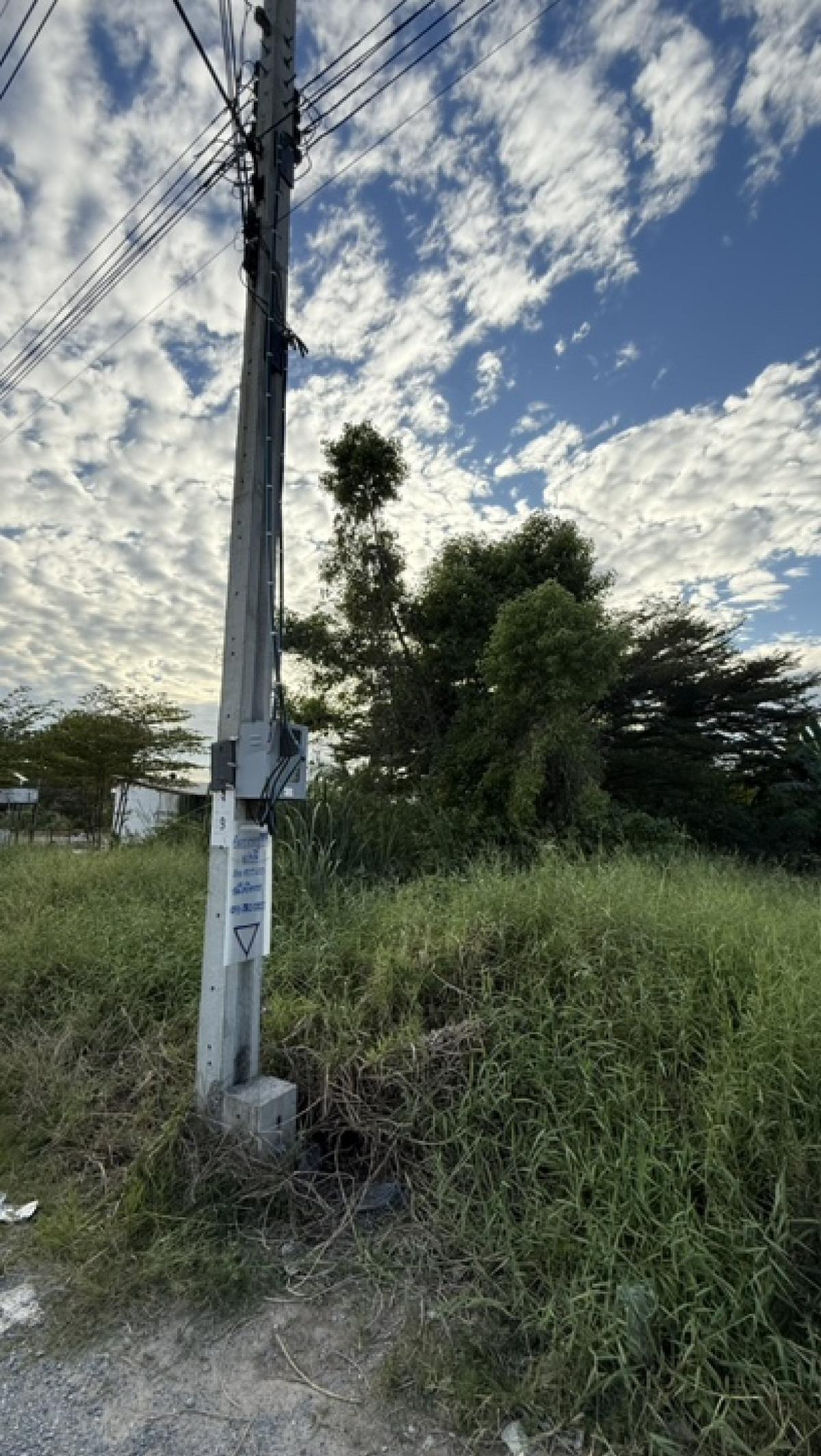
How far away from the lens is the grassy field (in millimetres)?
1423

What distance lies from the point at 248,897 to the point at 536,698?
3.95 metres

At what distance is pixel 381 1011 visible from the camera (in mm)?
2490

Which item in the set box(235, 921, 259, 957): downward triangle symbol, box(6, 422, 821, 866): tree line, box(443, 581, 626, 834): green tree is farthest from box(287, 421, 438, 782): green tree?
box(235, 921, 259, 957): downward triangle symbol

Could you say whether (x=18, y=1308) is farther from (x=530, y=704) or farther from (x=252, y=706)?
(x=530, y=704)

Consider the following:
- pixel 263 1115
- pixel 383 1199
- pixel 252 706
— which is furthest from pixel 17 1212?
pixel 252 706

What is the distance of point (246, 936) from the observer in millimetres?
2227

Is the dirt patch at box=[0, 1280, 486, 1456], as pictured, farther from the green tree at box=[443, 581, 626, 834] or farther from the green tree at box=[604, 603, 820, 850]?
the green tree at box=[604, 603, 820, 850]

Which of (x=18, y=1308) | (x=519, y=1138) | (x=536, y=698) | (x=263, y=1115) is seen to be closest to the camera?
(x=18, y=1308)

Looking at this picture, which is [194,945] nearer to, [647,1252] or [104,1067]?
[104,1067]

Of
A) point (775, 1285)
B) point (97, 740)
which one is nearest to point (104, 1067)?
point (775, 1285)

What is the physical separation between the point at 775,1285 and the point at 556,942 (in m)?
1.16

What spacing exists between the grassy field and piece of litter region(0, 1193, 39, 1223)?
0.15 ft

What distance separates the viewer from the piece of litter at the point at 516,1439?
131cm

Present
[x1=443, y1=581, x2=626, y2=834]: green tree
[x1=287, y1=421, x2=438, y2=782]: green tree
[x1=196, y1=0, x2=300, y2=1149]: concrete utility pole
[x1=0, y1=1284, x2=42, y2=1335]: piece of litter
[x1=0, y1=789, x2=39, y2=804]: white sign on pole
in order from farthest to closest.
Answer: [x1=0, y1=789, x2=39, y2=804]: white sign on pole, [x1=287, y1=421, x2=438, y2=782]: green tree, [x1=443, y1=581, x2=626, y2=834]: green tree, [x1=196, y1=0, x2=300, y2=1149]: concrete utility pole, [x1=0, y1=1284, x2=42, y2=1335]: piece of litter
